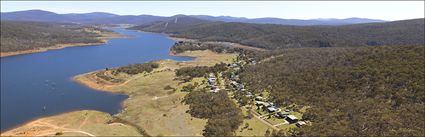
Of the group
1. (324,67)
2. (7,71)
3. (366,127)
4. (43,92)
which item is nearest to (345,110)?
(366,127)

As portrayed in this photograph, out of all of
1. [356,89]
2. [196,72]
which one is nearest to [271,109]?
[356,89]

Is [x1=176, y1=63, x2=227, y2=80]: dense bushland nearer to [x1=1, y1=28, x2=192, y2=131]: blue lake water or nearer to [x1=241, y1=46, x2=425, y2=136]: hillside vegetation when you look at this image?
[x1=241, y1=46, x2=425, y2=136]: hillside vegetation

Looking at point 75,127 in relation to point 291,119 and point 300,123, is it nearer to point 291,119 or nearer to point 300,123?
point 291,119

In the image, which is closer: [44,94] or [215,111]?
[215,111]

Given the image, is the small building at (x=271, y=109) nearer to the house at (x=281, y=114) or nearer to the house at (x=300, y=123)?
the house at (x=281, y=114)

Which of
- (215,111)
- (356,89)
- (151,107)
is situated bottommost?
(151,107)

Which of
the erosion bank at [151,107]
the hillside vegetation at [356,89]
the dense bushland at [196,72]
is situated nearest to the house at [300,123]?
the hillside vegetation at [356,89]

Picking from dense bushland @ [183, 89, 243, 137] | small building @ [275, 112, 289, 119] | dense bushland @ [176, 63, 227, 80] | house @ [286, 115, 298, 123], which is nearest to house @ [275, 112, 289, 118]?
small building @ [275, 112, 289, 119]

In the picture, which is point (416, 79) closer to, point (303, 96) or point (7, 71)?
point (303, 96)
